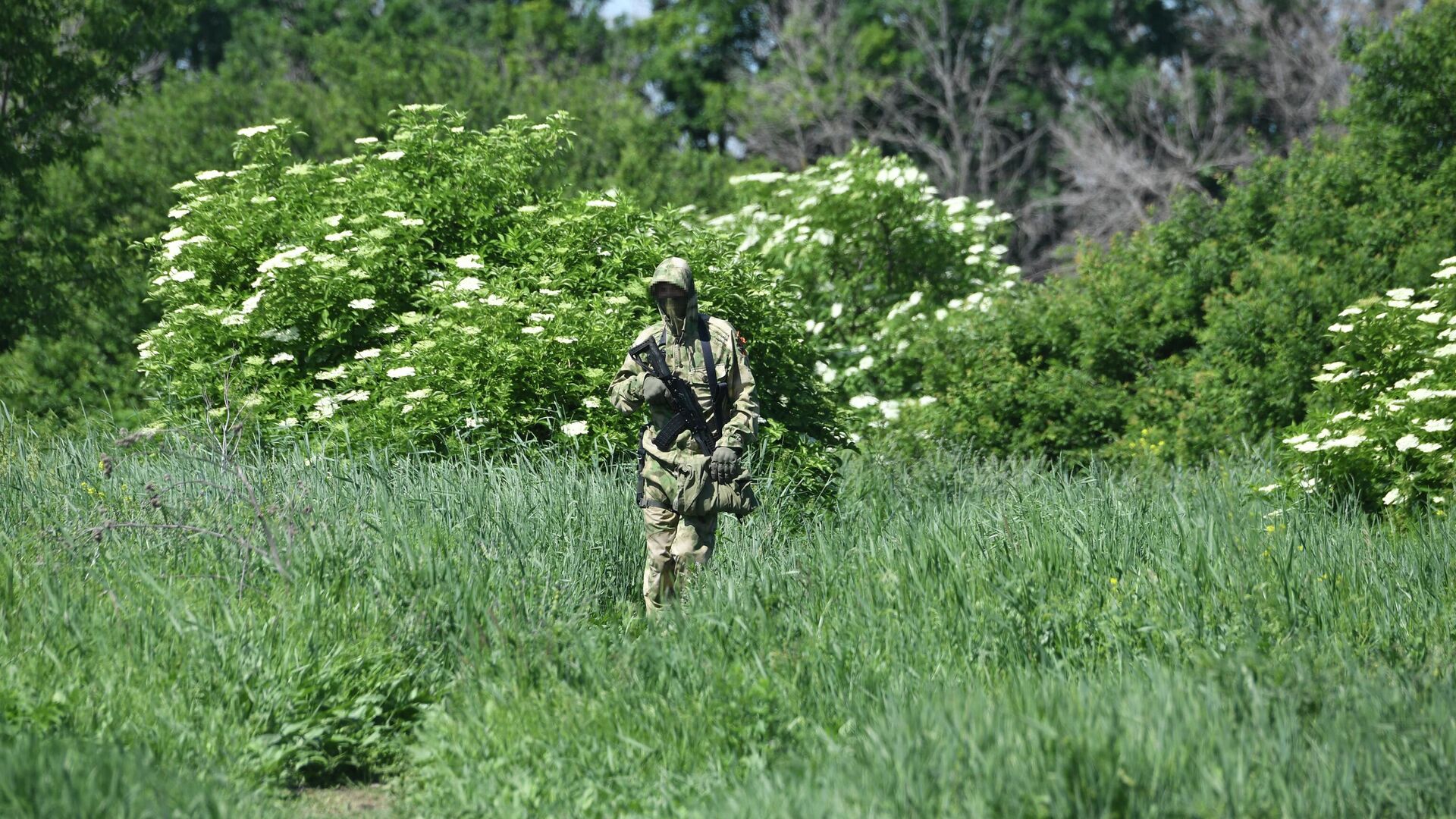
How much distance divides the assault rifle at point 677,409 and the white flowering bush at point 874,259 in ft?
22.5

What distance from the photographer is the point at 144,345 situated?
8.69m

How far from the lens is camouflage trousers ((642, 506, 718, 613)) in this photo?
5.95 meters

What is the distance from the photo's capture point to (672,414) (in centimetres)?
602

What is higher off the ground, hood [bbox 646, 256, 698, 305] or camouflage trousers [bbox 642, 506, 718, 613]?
hood [bbox 646, 256, 698, 305]

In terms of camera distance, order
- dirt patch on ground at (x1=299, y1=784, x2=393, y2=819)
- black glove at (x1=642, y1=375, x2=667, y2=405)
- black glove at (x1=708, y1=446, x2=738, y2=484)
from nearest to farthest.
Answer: dirt patch on ground at (x1=299, y1=784, x2=393, y2=819) → black glove at (x1=708, y1=446, x2=738, y2=484) → black glove at (x1=642, y1=375, x2=667, y2=405)

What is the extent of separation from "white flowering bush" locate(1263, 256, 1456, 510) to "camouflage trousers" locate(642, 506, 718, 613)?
3.53 metres

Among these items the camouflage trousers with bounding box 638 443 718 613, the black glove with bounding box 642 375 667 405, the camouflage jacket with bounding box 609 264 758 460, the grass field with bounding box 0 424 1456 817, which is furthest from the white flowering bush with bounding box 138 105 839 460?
the black glove with bounding box 642 375 667 405

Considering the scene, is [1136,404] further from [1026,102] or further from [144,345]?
[1026,102]

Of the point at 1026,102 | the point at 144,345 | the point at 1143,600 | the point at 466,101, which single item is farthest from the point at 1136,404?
the point at 1026,102

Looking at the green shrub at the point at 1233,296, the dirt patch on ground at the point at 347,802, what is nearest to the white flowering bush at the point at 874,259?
the green shrub at the point at 1233,296

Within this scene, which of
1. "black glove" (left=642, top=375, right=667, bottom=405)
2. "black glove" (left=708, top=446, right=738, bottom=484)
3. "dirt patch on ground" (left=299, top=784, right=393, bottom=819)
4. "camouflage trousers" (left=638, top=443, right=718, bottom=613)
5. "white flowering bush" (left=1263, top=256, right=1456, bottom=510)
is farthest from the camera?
"white flowering bush" (left=1263, top=256, right=1456, bottom=510)

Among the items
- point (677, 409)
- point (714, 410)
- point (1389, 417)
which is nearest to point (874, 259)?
point (1389, 417)

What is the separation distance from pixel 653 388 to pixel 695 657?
55.0 inches

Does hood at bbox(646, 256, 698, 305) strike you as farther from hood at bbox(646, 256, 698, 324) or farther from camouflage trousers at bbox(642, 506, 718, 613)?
camouflage trousers at bbox(642, 506, 718, 613)
